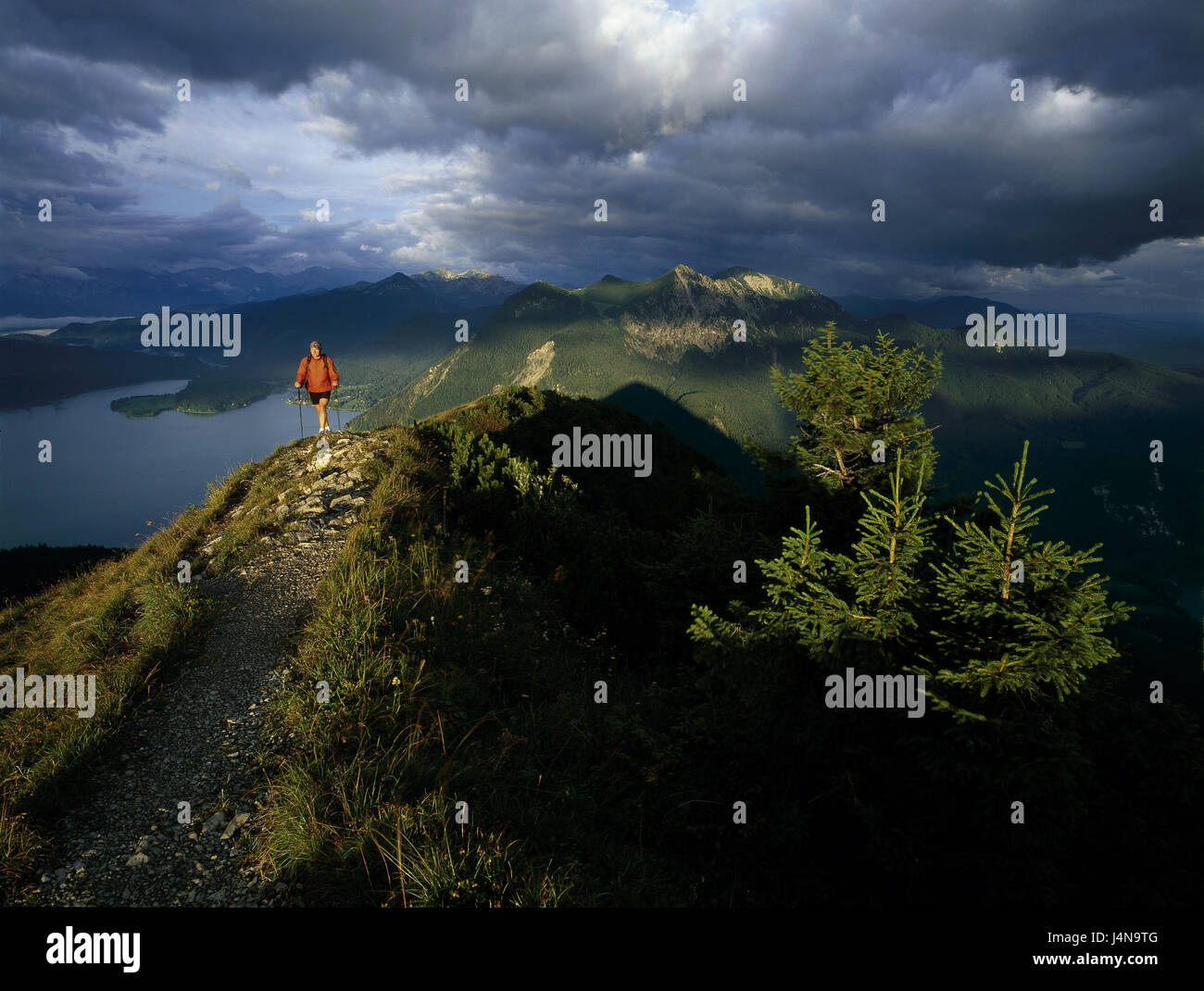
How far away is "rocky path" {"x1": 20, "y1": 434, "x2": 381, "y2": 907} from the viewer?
4406 millimetres

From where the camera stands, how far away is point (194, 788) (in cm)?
532

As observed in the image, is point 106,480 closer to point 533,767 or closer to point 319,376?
point 319,376

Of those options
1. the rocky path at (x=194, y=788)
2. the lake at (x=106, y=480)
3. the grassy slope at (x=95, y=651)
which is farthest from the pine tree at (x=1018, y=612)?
the lake at (x=106, y=480)

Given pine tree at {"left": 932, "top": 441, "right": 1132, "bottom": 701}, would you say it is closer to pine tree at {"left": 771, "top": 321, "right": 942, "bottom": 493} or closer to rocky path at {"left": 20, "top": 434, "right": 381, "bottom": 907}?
pine tree at {"left": 771, "top": 321, "right": 942, "bottom": 493}

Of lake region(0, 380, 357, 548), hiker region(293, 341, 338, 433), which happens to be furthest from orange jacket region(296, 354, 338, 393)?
lake region(0, 380, 357, 548)

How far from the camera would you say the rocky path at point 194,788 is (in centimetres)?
441

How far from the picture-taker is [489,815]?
5113 mm

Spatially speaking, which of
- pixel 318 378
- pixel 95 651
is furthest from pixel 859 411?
pixel 318 378

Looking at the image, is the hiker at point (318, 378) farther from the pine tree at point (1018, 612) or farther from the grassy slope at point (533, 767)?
the pine tree at point (1018, 612)

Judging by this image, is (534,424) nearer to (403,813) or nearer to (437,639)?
(437,639)

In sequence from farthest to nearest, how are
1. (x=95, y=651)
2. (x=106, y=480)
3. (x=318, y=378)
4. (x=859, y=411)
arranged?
1. (x=106, y=480)
2. (x=318, y=378)
3. (x=859, y=411)
4. (x=95, y=651)

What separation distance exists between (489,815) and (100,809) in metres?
3.66
